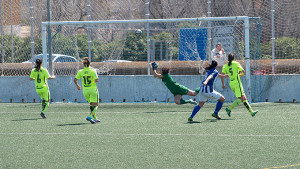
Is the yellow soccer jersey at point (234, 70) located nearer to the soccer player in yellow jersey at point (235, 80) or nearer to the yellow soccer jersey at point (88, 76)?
the soccer player in yellow jersey at point (235, 80)

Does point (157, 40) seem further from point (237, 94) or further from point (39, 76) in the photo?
point (237, 94)

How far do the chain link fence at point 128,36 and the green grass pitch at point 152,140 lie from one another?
426cm

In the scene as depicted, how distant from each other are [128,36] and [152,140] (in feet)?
40.7

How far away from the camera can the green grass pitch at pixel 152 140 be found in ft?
27.7

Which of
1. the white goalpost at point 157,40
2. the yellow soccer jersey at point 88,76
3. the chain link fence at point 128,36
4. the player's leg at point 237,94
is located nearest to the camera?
the yellow soccer jersey at point 88,76

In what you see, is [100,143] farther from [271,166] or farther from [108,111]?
[108,111]

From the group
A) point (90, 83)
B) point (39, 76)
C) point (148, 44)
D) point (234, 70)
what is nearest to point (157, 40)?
point (148, 44)

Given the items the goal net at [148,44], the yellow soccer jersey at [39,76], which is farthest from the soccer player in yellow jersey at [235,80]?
the yellow soccer jersey at [39,76]

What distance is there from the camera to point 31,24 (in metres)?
23.1

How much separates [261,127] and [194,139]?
2.34 meters

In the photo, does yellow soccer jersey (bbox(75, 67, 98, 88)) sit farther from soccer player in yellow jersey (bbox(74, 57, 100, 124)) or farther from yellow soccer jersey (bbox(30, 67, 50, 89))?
yellow soccer jersey (bbox(30, 67, 50, 89))

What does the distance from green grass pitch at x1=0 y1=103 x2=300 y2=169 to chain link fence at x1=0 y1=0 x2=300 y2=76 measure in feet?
14.0

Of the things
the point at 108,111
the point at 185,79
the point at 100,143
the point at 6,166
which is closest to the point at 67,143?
the point at 100,143

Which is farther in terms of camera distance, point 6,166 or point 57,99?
point 57,99
